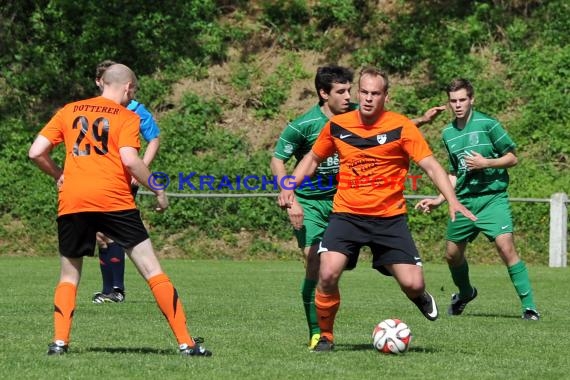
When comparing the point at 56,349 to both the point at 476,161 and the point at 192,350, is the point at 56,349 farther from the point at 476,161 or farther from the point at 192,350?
the point at 476,161

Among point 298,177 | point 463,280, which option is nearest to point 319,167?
point 298,177

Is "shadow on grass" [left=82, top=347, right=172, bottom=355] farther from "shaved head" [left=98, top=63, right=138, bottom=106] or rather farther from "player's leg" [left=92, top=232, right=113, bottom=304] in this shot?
"player's leg" [left=92, top=232, right=113, bottom=304]

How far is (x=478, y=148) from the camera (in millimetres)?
10586

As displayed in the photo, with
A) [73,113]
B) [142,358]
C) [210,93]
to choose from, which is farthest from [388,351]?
[210,93]

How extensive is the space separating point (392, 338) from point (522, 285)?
11.4ft

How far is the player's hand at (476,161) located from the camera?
1031 centimetres

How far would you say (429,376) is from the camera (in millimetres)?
6477

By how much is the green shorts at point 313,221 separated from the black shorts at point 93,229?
1582mm

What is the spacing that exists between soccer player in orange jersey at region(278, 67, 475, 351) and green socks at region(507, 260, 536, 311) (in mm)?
3140

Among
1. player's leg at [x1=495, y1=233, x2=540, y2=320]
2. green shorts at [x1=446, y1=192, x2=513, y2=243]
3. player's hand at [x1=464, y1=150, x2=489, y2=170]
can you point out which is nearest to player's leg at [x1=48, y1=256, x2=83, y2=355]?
player's hand at [x1=464, y1=150, x2=489, y2=170]

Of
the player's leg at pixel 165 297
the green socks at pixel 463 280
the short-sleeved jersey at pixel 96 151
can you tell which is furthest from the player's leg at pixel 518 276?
the short-sleeved jersey at pixel 96 151

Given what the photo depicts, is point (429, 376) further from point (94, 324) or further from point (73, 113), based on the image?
point (94, 324)

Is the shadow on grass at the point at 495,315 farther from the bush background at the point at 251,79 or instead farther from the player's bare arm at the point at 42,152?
the bush background at the point at 251,79

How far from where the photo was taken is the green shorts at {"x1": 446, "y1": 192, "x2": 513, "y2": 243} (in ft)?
34.7
